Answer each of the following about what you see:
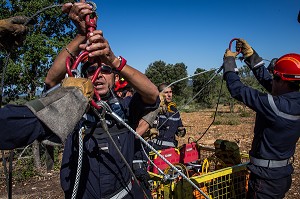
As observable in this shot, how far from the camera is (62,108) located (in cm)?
135

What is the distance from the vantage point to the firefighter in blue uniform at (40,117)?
1.27 m

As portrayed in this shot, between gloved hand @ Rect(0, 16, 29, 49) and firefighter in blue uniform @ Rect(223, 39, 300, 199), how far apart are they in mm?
2295

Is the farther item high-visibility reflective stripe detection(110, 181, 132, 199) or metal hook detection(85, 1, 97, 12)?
high-visibility reflective stripe detection(110, 181, 132, 199)

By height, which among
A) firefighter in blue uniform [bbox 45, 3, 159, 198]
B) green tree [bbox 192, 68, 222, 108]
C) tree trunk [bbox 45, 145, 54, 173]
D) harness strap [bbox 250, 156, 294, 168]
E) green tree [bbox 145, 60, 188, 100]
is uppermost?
green tree [bbox 145, 60, 188, 100]

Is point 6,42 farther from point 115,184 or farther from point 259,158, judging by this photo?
point 259,158

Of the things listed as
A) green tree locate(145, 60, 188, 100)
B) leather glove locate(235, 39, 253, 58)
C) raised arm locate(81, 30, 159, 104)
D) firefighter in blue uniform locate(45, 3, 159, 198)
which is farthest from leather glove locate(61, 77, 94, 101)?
green tree locate(145, 60, 188, 100)

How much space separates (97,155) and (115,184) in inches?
10.8

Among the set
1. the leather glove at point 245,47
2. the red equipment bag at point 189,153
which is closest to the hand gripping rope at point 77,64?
the leather glove at point 245,47

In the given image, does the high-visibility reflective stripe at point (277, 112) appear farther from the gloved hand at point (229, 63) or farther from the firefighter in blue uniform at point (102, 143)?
the firefighter in blue uniform at point (102, 143)

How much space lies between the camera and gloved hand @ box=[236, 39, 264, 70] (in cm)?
399

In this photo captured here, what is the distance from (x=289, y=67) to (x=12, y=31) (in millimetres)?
2822

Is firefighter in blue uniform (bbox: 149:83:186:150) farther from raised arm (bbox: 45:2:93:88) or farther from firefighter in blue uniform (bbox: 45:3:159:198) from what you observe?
raised arm (bbox: 45:2:93:88)

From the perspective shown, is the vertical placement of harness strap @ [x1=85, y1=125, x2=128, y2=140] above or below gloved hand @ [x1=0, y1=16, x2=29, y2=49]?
below

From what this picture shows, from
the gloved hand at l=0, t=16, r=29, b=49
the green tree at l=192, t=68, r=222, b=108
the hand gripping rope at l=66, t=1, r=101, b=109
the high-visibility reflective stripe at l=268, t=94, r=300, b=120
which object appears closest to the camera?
the hand gripping rope at l=66, t=1, r=101, b=109
